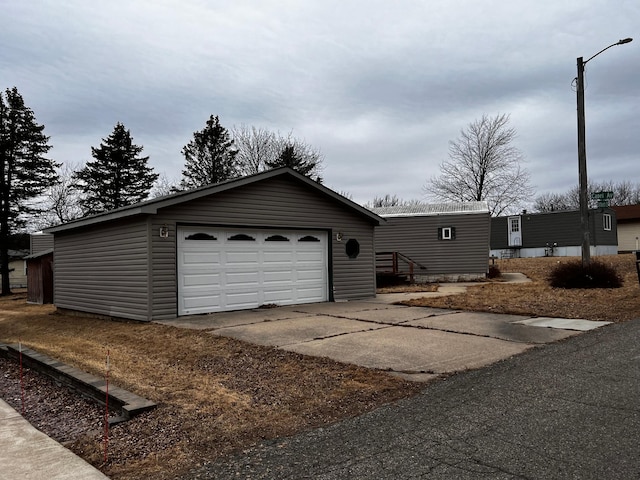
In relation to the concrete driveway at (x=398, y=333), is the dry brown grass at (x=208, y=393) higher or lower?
lower

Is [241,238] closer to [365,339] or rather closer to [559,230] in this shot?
[365,339]

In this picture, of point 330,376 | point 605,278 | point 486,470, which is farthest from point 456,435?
point 605,278

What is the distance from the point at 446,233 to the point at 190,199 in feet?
45.1

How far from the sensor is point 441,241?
21672 mm

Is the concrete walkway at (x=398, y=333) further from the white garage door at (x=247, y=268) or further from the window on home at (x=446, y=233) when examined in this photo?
the window on home at (x=446, y=233)

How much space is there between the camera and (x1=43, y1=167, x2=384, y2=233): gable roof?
33.6 ft

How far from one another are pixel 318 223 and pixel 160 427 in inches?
380

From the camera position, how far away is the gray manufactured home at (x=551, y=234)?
3269cm

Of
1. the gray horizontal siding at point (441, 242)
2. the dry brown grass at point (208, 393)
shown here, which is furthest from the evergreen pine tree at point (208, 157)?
the dry brown grass at point (208, 393)

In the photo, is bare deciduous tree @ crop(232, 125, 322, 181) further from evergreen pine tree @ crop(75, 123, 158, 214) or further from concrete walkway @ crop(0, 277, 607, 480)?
concrete walkway @ crop(0, 277, 607, 480)

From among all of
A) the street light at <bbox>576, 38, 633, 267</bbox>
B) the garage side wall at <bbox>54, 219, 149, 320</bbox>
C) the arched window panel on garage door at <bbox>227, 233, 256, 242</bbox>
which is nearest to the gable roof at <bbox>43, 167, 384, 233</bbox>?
the garage side wall at <bbox>54, 219, 149, 320</bbox>

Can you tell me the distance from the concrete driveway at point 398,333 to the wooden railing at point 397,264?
9.44m

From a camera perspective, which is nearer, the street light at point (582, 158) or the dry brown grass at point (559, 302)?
the dry brown grass at point (559, 302)

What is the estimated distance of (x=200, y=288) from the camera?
11.2 metres
